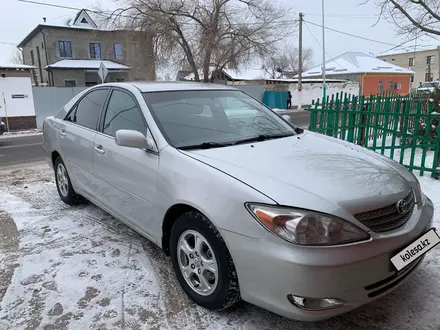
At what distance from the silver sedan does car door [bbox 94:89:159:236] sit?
1 cm

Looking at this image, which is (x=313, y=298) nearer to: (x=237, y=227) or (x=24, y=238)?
(x=237, y=227)

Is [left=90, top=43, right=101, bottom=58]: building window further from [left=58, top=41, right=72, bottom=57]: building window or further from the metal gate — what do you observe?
the metal gate

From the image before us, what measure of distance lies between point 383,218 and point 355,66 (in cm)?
4541

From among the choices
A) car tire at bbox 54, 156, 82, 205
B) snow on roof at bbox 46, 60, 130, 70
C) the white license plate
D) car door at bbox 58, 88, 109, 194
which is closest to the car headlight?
the white license plate

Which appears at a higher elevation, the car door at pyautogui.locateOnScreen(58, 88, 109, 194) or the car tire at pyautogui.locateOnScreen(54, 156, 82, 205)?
the car door at pyautogui.locateOnScreen(58, 88, 109, 194)

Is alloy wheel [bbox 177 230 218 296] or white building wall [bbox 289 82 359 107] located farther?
white building wall [bbox 289 82 359 107]

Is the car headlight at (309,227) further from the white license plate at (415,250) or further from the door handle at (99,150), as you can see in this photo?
the door handle at (99,150)

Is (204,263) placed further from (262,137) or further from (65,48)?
(65,48)

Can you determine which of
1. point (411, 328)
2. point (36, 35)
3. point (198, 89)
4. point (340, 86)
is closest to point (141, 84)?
point (198, 89)

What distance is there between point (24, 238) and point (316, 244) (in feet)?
10.5

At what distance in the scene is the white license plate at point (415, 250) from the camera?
2133 mm

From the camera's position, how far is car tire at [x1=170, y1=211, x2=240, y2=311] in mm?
2262

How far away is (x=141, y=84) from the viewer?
3615 mm

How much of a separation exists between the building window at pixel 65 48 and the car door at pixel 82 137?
3621 cm
